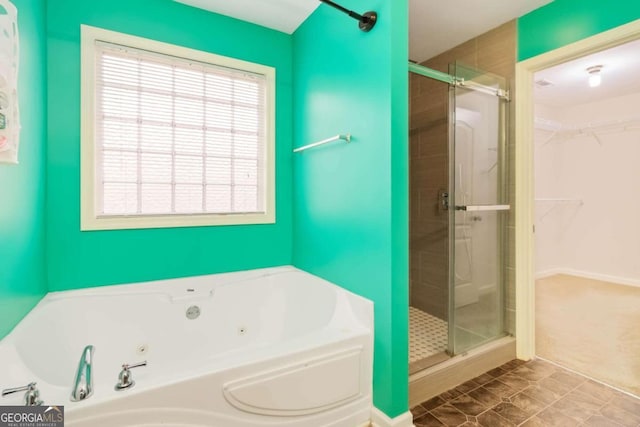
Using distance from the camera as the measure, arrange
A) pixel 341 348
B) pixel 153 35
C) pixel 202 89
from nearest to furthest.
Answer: pixel 341 348 < pixel 153 35 < pixel 202 89

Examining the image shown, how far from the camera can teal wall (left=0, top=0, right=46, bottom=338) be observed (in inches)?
48.3

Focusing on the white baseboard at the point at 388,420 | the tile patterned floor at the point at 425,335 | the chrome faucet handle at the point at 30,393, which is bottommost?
the white baseboard at the point at 388,420

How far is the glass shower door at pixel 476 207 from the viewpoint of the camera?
2.04 meters

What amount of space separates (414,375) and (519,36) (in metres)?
2.51

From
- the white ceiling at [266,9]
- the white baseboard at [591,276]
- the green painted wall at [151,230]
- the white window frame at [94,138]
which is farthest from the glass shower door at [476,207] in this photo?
the white baseboard at [591,276]

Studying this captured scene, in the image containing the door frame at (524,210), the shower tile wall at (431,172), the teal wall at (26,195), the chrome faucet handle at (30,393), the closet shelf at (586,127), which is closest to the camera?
the chrome faucet handle at (30,393)

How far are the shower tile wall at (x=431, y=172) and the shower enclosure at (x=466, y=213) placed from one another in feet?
0.04

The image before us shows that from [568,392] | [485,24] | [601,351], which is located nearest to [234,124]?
[485,24]

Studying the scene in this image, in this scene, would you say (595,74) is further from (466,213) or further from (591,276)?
(591,276)

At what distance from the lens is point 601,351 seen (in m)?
2.26

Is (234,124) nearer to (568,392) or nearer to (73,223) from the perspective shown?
(73,223)

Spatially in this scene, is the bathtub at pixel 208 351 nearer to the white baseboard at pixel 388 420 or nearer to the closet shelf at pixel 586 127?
the white baseboard at pixel 388 420

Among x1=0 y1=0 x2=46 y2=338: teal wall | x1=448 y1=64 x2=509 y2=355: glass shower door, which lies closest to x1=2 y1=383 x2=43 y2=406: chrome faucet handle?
x1=0 y1=0 x2=46 y2=338: teal wall

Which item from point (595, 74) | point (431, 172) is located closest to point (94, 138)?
point (431, 172)
